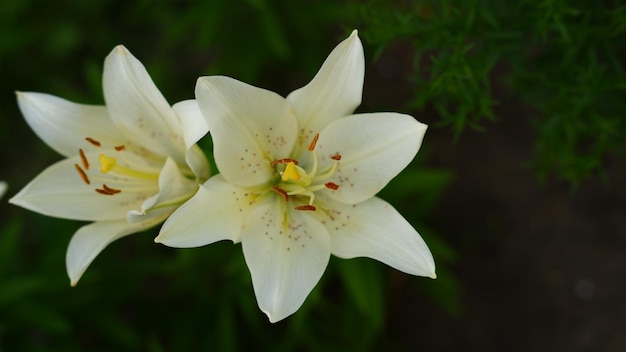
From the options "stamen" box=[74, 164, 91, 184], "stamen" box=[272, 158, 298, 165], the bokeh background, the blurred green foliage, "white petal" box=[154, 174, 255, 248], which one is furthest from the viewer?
the bokeh background

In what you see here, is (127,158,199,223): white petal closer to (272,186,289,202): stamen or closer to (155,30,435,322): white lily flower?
(155,30,435,322): white lily flower

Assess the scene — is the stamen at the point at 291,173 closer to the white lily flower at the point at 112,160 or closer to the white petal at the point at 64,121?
the white lily flower at the point at 112,160

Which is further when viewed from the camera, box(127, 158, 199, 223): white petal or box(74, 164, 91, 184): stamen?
box(74, 164, 91, 184): stamen

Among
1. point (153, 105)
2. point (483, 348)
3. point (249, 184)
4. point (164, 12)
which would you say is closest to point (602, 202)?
point (483, 348)

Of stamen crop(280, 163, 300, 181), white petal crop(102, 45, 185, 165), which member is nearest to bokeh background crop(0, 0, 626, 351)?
white petal crop(102, 45, 185, 165)

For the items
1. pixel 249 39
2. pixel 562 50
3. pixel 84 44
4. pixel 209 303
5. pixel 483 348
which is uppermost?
pixel 562 50

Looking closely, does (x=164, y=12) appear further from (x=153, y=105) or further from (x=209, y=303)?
(x=153, y=105)

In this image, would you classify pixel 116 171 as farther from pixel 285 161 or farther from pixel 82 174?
pixel 285 161

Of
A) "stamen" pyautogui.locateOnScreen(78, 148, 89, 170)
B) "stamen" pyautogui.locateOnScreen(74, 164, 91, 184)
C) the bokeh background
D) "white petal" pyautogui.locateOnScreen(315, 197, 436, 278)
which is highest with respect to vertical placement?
"stamen" pyautogui.locateOnScreen(78, 148, 89, 170)
